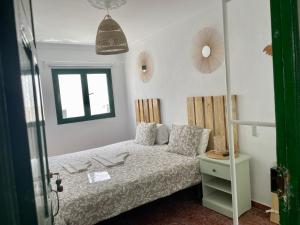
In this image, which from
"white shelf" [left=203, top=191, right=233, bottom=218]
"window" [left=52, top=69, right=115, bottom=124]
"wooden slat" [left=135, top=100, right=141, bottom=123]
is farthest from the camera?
"wooden slat" [left=135, top=100, right=141, bottom=123]

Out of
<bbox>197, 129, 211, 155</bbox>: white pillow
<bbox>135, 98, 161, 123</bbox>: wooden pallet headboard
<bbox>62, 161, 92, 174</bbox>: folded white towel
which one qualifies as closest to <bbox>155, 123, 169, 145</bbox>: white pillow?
<bbox>135, 98, 161, 123</bbox>: wooden pallet headboard

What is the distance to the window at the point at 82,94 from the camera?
4.28 m

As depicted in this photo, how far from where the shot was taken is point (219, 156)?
266cm

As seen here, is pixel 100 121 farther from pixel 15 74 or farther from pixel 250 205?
pixel 15 74

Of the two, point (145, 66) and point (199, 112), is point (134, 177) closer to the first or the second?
point (199, 112)

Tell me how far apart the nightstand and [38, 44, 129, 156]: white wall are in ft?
8.16

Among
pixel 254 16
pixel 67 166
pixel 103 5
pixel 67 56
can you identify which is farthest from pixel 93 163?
pixel 254 16

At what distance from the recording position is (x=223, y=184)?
269 cm

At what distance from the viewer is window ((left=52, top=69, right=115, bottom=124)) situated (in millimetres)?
4277

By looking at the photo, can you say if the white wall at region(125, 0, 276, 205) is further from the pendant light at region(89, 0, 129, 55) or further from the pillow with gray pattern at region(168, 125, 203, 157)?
the pendant light at region(89, 0, 129, 55)

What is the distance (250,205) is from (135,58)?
10.5 ft

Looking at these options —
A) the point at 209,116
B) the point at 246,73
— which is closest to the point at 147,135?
the point at 209,116

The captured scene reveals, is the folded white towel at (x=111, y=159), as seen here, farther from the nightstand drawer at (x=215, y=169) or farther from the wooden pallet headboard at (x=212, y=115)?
the wooden pallet headboard at (x=212, y=115)

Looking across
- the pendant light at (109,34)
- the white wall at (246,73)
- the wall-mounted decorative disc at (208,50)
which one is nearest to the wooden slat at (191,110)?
the white wall at (246,73)
